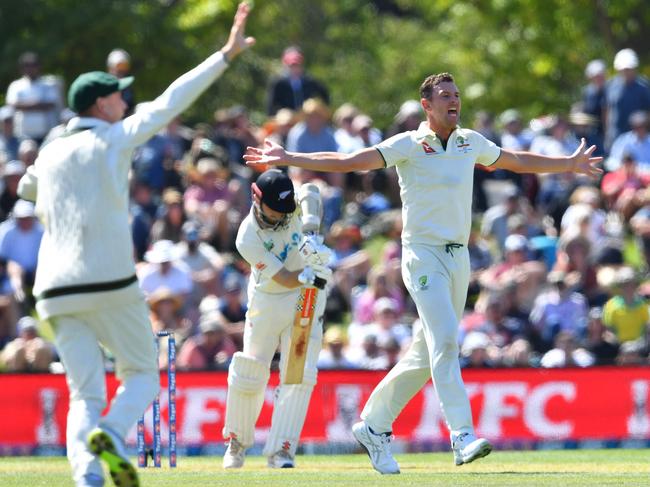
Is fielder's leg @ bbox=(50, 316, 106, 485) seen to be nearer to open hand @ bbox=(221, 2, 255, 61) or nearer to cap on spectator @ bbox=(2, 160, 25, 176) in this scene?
open hand @ bbox=(221, 2, 255, 61)

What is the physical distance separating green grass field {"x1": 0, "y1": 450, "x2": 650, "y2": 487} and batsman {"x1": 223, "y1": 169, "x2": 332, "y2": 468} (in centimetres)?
31

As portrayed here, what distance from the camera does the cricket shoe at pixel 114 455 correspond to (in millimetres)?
8719

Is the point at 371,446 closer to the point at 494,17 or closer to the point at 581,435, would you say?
the point at 581,435

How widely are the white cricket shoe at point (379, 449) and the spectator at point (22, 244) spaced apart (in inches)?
349

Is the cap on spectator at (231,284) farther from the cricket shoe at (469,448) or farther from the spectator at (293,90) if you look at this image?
the cricket shoe at (469,448)

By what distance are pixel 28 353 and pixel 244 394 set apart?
18.7ft

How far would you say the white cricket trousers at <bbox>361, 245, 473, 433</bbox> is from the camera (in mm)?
11016

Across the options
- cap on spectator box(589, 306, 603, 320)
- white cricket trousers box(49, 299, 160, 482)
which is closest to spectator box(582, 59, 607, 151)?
cap on spectator box(589, 306, 603, 320)

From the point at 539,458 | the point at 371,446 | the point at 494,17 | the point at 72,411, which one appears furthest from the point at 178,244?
the point at 494,17

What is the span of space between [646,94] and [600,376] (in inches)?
298

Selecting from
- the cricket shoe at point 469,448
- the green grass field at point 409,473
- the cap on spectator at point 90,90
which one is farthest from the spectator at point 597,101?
the cap on spectator at point 90,90

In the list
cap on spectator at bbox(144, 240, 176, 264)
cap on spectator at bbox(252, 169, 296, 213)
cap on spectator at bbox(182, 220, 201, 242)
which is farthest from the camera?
cap on spectator at bbox(182, 220, 201, 242)

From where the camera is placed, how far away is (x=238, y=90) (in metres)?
38.0

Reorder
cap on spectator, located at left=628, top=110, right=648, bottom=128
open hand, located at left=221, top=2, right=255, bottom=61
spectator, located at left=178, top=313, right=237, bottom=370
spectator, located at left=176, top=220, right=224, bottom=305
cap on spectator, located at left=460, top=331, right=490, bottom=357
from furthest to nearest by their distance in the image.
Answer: cap on spectator, located at left=628, top=110, right=648, bottom=128, spectator, located at left=176, top=220, right=224, bottom=305, spectator, located at left=178, top=313, right=237, bottom=370, cap on spectator, located at left=460, top=331, right=490, bottom=357, open hand, located at left=221, top=2, right=255, bottom=61
